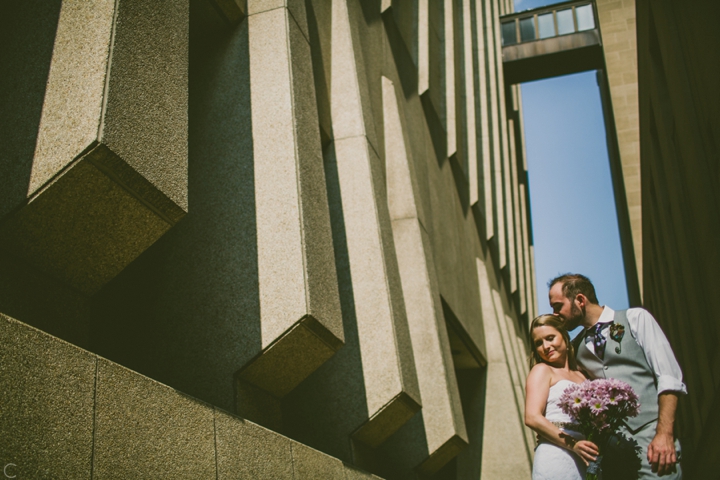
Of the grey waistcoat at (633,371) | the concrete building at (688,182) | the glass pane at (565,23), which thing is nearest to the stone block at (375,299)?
the grey waistcoat at (633,371)

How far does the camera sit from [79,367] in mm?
3467

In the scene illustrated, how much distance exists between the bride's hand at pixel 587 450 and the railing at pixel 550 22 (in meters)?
31.0

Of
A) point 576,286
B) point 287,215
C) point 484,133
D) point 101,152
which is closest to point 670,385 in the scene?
point 576,286

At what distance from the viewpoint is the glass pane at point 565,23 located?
33094 millimetres

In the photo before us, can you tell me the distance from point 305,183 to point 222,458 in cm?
250

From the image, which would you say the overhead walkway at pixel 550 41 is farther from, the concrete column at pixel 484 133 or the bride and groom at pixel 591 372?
the bride and groom at pixel 591 372

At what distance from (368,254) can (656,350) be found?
391 cm

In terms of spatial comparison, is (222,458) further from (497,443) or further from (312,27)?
(497,443)

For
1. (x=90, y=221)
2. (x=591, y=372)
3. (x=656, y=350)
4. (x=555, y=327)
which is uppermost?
(x=90, y=221)

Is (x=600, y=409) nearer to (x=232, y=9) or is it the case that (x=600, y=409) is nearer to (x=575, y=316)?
(x=575, y=316)

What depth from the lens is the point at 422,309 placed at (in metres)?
9.74

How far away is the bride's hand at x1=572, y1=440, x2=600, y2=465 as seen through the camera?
13.8 ft

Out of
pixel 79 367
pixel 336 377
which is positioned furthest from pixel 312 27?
pixel 79 367

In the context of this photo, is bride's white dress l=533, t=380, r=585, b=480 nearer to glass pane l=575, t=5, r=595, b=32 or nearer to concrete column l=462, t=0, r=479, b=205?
concrete column l=462, t=0, r=479, b=205
